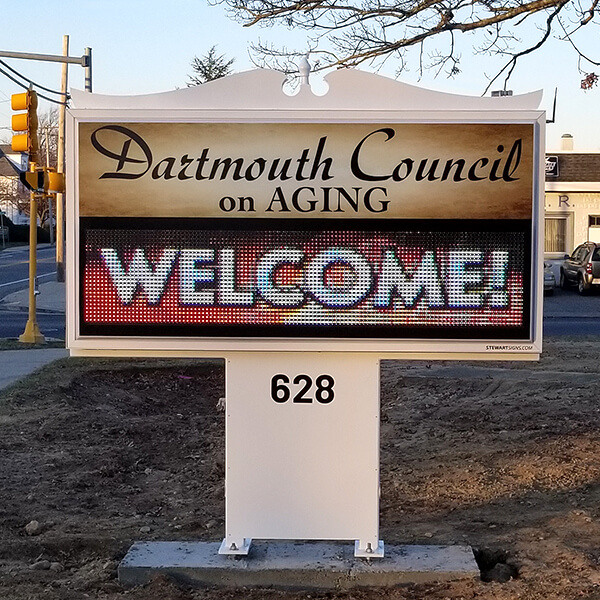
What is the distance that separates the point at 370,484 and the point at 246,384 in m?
0.82

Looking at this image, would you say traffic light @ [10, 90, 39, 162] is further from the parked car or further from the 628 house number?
the parked car

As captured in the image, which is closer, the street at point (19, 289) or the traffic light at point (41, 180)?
the traffic light at point (41, 180)

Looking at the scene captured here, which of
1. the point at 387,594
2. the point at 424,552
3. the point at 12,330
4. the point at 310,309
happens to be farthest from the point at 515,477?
the point at 12,330

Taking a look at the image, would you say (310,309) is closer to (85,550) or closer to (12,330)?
(85,550)

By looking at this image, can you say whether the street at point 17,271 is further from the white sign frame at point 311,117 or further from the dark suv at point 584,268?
the white sign frame at point 311,117

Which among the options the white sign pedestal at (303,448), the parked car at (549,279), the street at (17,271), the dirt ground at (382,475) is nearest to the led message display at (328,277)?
the white sign pedestal at (303,448)

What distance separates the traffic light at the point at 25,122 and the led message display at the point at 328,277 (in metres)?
9.94

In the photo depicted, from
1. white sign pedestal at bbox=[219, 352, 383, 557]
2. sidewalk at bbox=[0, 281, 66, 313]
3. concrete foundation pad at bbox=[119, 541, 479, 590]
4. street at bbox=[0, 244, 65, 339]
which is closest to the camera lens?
concrete foundation pad at bbox=[119, 541, 479, 590]

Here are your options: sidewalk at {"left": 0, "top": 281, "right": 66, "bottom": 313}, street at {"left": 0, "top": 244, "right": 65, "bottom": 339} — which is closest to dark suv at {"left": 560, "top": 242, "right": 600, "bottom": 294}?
sidewalk at {"left": 0, "top": 281, "right": 66, "bottom": 313}

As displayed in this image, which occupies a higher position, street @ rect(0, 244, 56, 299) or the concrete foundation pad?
street @ rect(0, 244, 56, 299)

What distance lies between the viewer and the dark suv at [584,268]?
28.5m

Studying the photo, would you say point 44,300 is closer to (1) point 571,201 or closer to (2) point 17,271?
(2) point 17,271

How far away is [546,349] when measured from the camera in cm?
1427

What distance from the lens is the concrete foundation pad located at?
509 cm
